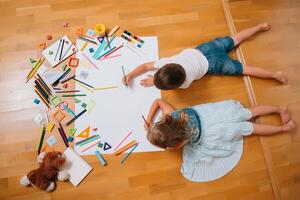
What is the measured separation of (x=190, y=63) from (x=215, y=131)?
0.29 meters

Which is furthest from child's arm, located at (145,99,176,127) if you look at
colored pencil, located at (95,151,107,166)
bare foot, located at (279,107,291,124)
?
bare foot, located at (279,107,291,124)

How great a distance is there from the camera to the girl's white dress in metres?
1.16

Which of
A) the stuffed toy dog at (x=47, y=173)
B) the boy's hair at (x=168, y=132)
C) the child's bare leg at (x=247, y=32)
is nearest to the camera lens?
the boy's hair at (x=168, y=132)

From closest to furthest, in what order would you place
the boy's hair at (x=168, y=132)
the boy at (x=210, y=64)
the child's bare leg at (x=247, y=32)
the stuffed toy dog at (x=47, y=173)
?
1. the boy's hair at (x=168, y=132)
2. the stuffed toy dog at (x=47, y=173)
3. the boy at (x=210, y=64)
4. the child's bare leg at (x=247, y=32)

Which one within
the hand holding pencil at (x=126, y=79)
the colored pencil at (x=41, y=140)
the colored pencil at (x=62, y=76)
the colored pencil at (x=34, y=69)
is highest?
the colored pencil at (x=34, y=69)

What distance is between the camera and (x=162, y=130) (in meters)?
1.03

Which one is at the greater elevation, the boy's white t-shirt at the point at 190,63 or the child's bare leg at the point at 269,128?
the boy's white t-shirt at the point at 190,63

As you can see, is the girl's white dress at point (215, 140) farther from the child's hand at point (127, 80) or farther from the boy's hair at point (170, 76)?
the child's hand at point (127, 80)

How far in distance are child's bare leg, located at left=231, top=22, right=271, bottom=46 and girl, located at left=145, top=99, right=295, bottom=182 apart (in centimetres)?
30

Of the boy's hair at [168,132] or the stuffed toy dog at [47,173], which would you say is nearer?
the boy's hair at [168,132]

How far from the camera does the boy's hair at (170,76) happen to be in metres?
1.11

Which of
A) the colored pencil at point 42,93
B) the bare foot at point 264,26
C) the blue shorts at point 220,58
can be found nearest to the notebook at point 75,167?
the colored pencil at point 42,93

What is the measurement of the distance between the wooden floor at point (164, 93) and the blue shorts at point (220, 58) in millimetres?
50

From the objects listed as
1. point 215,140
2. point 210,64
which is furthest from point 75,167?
point 210,64
